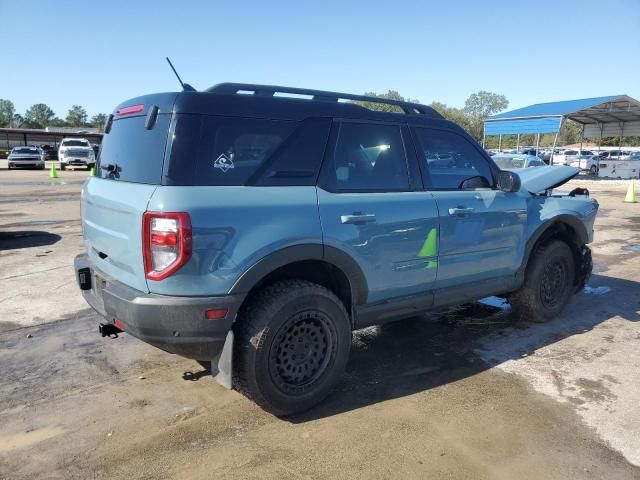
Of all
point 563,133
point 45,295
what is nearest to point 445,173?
point 45,295

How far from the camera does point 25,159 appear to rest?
104 ft

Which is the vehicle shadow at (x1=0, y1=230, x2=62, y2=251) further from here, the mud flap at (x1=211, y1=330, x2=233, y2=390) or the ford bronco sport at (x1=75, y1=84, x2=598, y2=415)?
the mud flap at (x1=211, y1=330, x2=233, y2=390)

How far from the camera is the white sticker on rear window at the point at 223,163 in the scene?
292 cm

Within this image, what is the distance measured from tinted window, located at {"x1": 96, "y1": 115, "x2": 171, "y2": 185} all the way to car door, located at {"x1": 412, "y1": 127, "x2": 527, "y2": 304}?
1983 mm

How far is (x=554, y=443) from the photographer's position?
2.99 m

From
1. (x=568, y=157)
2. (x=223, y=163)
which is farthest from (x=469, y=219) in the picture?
(x=568, y=157)

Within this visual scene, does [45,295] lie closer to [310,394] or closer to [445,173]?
[310,394]

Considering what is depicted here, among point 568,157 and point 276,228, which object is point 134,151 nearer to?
point 276,228

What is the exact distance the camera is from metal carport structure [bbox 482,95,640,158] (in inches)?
1145

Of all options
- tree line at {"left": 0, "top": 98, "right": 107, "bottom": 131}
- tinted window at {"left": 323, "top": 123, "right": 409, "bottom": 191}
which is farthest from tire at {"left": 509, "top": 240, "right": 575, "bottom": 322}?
tree line at {"left": 0, "top": 98, "right": 107, "bottom": 131}

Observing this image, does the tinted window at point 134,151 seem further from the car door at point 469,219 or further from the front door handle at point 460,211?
the front door handle at point 460,211

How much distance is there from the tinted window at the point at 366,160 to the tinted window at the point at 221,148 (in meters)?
0.42

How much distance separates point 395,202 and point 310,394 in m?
1.46

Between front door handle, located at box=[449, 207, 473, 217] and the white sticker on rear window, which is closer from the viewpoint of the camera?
the white sticker on rear window
